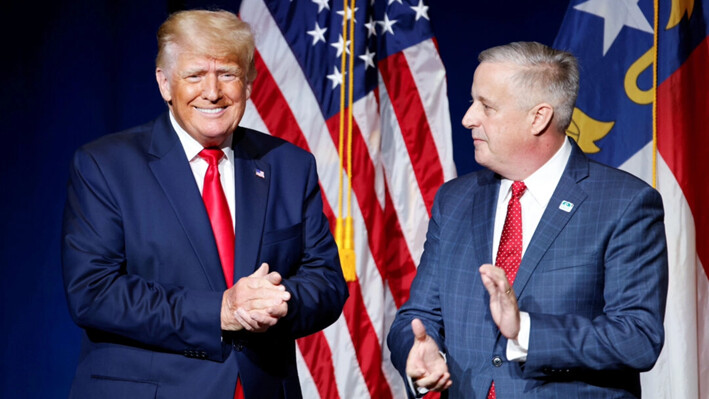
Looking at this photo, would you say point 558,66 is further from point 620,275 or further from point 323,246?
point 323,246

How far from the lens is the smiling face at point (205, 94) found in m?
2.15

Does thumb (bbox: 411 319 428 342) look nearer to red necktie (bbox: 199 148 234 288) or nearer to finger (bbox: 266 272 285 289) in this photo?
finger (bbox: 266 272 285 289)

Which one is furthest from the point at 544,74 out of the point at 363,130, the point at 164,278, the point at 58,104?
the point at 58,104

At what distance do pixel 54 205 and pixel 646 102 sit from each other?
2387mm

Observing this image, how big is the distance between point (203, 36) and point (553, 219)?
956 millimetres

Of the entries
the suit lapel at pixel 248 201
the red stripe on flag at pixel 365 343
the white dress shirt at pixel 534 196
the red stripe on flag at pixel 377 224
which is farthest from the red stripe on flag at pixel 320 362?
the white dress shirt at pixel 534 196

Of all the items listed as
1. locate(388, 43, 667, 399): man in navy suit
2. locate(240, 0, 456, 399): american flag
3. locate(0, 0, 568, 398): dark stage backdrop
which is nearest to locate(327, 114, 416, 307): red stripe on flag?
locate(240, 0, 456, 399): american flag

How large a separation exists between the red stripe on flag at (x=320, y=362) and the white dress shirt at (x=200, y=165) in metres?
1.48

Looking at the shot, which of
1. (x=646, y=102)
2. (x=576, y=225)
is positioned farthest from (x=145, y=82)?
(x=576, y=225)

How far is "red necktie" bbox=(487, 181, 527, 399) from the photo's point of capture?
6.79 ft

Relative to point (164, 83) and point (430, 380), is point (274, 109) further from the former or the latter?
point (430, 380)

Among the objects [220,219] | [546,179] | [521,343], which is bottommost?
[521,343]

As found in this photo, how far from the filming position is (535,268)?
202 centimetres

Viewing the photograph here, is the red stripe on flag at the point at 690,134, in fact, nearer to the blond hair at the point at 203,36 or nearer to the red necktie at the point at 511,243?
the red necktie at the point at 511,243
